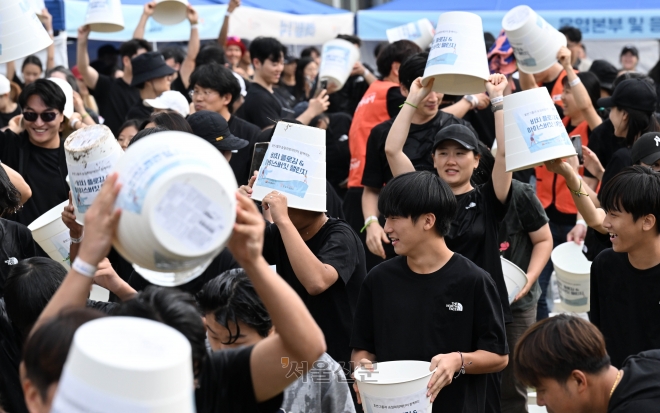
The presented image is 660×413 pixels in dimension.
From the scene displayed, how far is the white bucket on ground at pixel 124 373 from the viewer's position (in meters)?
1.54

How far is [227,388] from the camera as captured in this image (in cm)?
247

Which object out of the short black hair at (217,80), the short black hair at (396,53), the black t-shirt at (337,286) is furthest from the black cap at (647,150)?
the short black hair at (217,80)

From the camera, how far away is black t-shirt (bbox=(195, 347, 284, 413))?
2.45m

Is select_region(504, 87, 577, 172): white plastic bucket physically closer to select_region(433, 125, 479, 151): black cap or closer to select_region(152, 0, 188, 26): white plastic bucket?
select_region(433, 125, 479, 151): black cap

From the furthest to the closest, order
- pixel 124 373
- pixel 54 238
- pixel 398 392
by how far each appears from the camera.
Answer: pixel 54 238 → pixel 398 392 → pixel 124 373

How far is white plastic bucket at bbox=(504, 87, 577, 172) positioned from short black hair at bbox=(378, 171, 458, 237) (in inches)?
23.1

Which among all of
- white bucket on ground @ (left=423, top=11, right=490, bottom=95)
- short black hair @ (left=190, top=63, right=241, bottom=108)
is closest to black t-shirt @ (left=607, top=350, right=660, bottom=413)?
white bucket on ground @ (left=423, top=11, right=490, bottom=95)

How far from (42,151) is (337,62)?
9.86ft

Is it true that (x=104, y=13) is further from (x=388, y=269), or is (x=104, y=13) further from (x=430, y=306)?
(x=430, y=306)

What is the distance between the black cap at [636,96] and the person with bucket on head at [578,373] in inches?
134

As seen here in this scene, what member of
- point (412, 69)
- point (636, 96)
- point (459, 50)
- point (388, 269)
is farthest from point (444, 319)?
point (636, 96)

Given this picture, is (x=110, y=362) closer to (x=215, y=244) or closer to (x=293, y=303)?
(x=215, y=244)

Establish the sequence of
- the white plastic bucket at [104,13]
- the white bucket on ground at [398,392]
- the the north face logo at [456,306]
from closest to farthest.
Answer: the white bucket on ground at [398,392] < the the north face logo at [456,306] < the white plastic bucket at [104,13]

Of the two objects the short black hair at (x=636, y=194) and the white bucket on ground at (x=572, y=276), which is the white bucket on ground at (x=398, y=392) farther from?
the white bucket on ground at (x=572, y=276)
